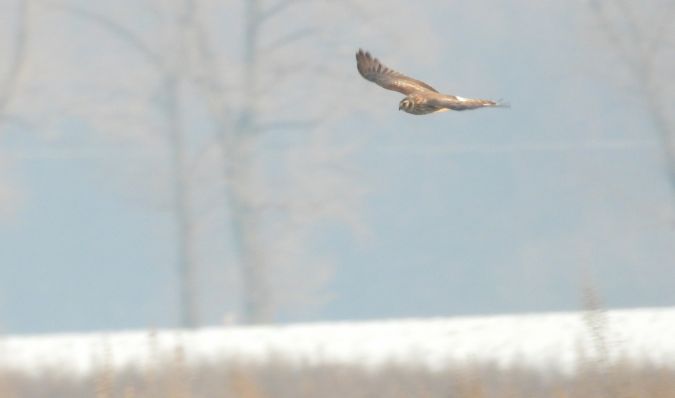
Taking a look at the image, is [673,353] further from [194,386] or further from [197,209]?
[197,209]

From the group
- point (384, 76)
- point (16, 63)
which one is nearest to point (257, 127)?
point (16, 63)

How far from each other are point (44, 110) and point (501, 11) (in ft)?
9.79

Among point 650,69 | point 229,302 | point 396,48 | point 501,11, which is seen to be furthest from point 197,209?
point 650,69

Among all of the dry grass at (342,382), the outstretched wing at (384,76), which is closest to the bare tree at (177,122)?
the dry grass at (342,382)

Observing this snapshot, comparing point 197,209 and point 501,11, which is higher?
point 501,11

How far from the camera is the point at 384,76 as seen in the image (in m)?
3.96

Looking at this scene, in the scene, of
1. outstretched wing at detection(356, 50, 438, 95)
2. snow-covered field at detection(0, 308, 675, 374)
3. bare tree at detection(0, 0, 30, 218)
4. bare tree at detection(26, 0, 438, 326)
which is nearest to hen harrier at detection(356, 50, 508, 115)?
outstretched wing at detection(356, 50, 438, 95)

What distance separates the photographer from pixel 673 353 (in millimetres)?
6375

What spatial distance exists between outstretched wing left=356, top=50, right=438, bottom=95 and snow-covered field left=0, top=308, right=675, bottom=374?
6.87 feet

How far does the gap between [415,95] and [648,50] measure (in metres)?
6.09

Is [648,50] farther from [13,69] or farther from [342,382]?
[342,382]

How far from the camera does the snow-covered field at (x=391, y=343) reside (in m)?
6.29

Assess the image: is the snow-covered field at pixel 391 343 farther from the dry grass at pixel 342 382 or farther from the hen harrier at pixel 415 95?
the hen harrier at pixel 415 95

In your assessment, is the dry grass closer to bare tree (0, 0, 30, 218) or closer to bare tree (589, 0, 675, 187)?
bare tree (0, 0, 30, 218)
